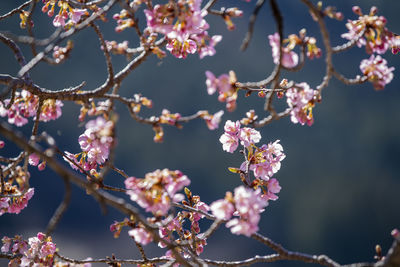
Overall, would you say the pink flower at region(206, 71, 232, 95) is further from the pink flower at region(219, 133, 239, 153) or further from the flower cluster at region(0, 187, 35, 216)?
the flower cluster at region(0, 187, 35, 216)

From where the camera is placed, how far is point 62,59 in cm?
113

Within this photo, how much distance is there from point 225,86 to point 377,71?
0.43 metres

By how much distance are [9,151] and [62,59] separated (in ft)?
9.87

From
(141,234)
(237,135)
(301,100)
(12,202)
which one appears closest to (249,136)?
(237,135)

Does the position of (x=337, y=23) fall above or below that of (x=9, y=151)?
above

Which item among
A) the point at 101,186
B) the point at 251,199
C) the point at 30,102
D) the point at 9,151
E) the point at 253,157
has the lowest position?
the point at 251,199

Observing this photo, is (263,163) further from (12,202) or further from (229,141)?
(12,202)

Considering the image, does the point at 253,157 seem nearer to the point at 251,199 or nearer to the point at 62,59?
the point at 251,199

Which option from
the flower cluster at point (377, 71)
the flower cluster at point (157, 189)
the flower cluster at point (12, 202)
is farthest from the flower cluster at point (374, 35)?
the flower cluster at point (12, 202)

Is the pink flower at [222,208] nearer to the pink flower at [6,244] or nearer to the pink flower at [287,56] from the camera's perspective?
the pink flower at [287,56]

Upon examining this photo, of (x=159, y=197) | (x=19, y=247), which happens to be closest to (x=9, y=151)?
(x=19, y=247)

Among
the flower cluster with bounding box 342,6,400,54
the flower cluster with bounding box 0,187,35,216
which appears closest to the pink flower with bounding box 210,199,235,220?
the flower cluster with bounding box 342,6,400,54

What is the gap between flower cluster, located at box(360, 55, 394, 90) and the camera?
1.10 metres

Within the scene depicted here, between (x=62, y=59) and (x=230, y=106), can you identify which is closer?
(x=230, y=106)
